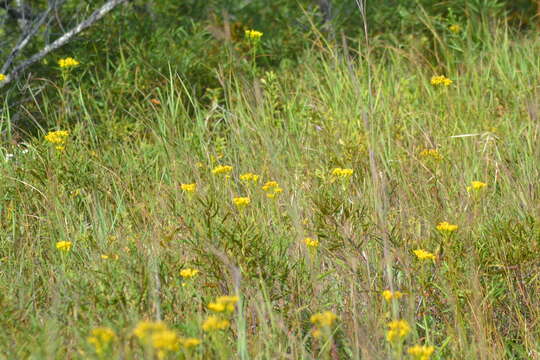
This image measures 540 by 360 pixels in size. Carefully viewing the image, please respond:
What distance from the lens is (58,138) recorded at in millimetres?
3092

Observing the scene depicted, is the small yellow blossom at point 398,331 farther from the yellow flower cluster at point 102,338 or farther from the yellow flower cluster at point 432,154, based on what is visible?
the yellow flower cluster at point 432,154

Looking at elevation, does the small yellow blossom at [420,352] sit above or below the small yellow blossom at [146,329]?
below

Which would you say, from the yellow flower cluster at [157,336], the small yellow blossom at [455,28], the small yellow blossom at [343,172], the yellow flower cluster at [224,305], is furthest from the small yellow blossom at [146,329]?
the small yellow blossom at [455,28]

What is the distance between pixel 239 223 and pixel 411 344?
0.60 metres

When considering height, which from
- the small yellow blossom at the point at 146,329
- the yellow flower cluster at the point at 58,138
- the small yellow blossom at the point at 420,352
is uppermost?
the yellow flower cluster at the point at 58,138

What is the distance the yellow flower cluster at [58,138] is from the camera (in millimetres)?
3072

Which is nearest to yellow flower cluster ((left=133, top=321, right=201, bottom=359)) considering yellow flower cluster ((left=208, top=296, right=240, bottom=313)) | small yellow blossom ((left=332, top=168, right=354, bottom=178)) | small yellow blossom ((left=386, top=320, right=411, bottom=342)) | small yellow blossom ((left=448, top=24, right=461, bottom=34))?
yellow flower cluster ((left=208, top=296, right=240, bottom=313))

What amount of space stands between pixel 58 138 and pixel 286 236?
100cm

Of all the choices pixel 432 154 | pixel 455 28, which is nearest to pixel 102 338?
pixel 432 154

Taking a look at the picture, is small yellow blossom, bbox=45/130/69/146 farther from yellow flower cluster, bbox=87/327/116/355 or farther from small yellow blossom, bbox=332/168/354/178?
yellow flower cluster, bbox=87/327/116/355

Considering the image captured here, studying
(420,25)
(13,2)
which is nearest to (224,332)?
(13,2)

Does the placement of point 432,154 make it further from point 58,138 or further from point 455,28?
point 455,28

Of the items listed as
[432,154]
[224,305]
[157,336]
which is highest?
[157,336]

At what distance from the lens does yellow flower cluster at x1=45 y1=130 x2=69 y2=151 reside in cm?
307
